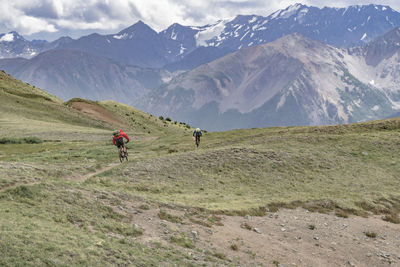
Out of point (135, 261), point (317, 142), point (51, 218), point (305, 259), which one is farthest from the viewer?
point (317, 142)

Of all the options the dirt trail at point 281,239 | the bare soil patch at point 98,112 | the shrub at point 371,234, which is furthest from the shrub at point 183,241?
the bare soil patch at point 98,112

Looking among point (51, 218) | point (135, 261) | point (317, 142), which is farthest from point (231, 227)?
point (317, 142)

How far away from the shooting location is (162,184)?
29.0 meters

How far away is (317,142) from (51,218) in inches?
1397

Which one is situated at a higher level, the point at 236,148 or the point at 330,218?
the point at 236,148

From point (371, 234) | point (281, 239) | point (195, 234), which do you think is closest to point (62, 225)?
point (195, 234)

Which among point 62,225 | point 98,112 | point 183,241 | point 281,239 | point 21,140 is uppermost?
point 98,112

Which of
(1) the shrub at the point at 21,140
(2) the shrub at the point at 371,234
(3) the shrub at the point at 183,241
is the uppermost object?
(1) the shrub at the point at 21,140

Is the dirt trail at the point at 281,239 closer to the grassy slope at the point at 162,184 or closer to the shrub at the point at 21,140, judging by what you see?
the grassy slope at the point at 162,184

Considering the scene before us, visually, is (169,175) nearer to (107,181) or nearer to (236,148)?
(107,181)

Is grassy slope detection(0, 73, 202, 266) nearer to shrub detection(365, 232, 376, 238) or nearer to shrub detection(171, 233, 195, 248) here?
shrub detection(171, 233, 195, 248)

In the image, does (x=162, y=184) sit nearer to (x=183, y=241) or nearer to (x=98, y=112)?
(x=183, y=241)

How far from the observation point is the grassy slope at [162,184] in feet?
47.2

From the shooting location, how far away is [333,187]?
3250 centimetres
